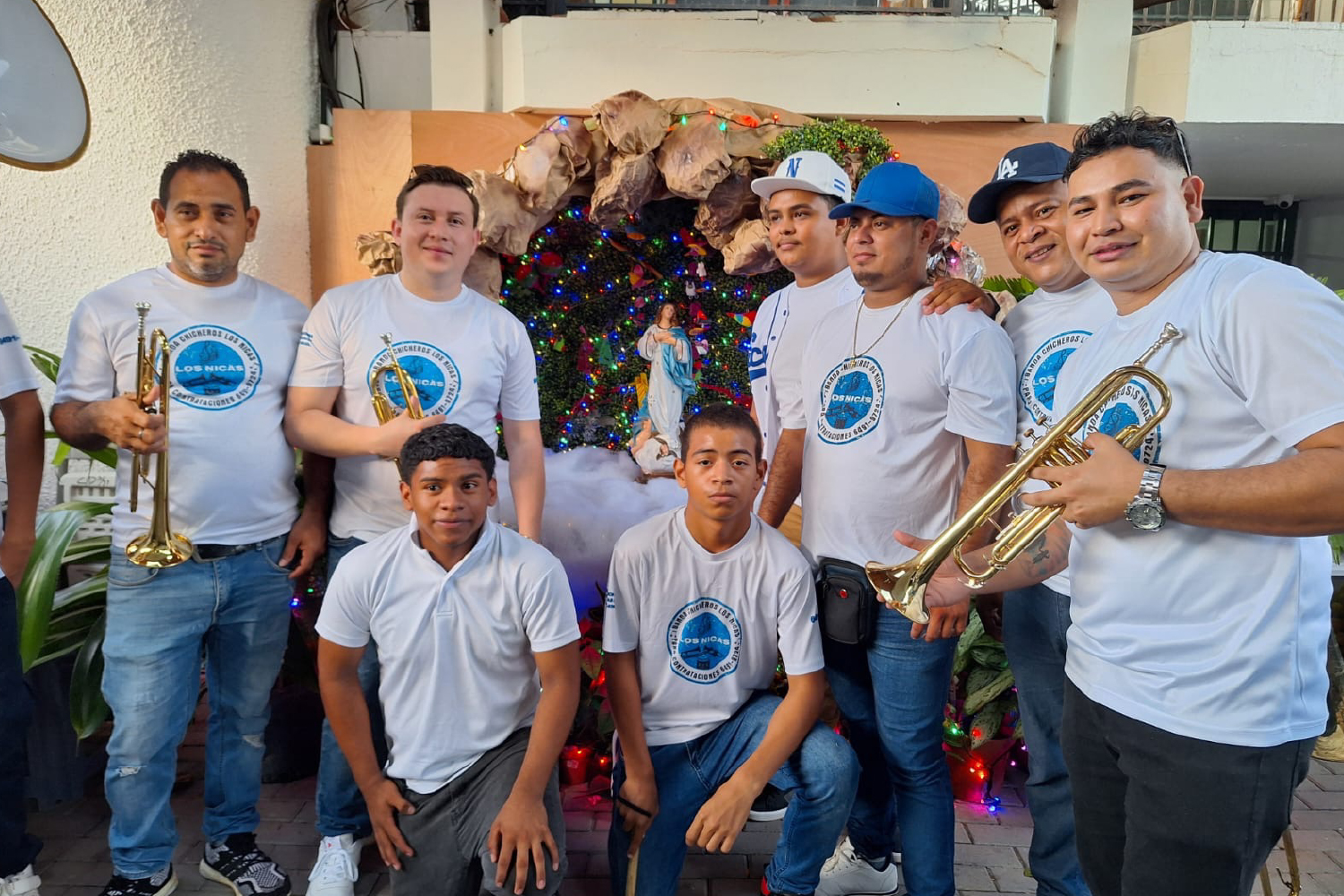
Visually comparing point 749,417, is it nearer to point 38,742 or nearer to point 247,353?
point 247,353

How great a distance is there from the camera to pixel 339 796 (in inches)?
115

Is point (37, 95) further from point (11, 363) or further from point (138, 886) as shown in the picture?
point (138, 886)

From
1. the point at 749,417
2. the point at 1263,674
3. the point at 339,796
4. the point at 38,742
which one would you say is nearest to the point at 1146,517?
the point at 1263,674

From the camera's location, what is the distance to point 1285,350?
1405 mm

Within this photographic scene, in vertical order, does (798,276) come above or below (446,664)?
above

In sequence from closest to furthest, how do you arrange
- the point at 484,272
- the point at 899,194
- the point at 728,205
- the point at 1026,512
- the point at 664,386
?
the point at 1026,512 → the point at 899,194 → the point at 728,205 → the point at 484,272 → the point at 664,386

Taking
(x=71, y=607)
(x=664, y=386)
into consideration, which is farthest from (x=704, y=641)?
(x=664, y=386)

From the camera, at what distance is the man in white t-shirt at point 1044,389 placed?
2.50 metres

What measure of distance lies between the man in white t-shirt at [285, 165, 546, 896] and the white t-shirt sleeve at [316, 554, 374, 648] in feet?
1.07

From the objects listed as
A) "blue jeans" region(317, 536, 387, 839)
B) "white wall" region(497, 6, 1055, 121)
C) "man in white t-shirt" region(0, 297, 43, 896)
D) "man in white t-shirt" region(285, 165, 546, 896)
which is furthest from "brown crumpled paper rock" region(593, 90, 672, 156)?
"man in white t-shirt" region(0, 297, 43, 896)

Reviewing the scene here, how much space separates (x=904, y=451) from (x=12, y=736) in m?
2.72

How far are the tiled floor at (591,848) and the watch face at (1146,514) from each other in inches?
84.4

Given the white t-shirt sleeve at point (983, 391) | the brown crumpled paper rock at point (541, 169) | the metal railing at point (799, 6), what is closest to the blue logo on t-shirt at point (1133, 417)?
the white t-shirt sleeve at point (983, 391)

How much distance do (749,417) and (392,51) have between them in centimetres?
490
